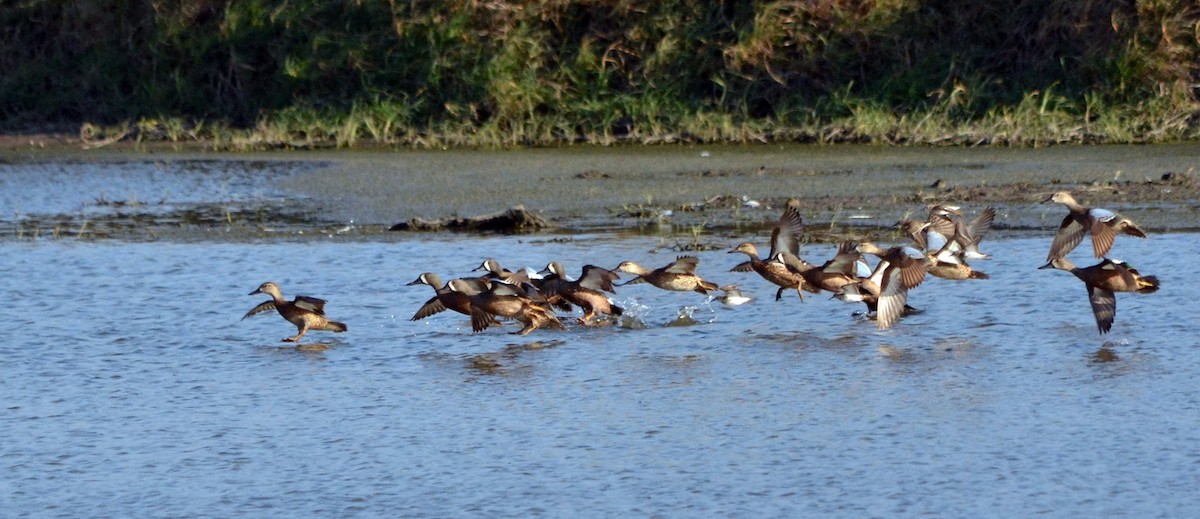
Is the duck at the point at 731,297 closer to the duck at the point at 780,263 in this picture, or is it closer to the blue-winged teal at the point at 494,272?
the duck at the point at 780,263

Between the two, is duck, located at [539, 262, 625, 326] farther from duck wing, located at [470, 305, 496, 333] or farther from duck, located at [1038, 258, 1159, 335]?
duck, located at [1038, 258, 1159, 335]

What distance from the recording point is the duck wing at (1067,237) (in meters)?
8.67

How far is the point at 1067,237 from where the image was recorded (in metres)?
8.72

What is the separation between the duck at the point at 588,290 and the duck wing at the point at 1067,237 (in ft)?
6.96

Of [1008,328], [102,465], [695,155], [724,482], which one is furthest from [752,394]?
[695,155]

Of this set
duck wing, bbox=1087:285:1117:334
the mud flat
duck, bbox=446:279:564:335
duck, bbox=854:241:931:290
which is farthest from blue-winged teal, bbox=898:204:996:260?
duck, bbox=446:279:564:335

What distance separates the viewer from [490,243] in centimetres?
1124

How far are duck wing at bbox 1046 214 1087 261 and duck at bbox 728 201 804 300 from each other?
1.23 metres

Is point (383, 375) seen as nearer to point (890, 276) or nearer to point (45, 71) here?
point (890, 276)

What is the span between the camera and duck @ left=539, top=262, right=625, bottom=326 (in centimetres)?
848

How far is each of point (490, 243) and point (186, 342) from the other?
328 cm

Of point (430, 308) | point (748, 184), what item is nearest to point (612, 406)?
point (430, 308)

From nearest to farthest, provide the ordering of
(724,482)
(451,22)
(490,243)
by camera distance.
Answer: (724,482)
(490,243)
(451,22)

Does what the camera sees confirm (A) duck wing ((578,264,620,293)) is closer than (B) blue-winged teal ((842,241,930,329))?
No
